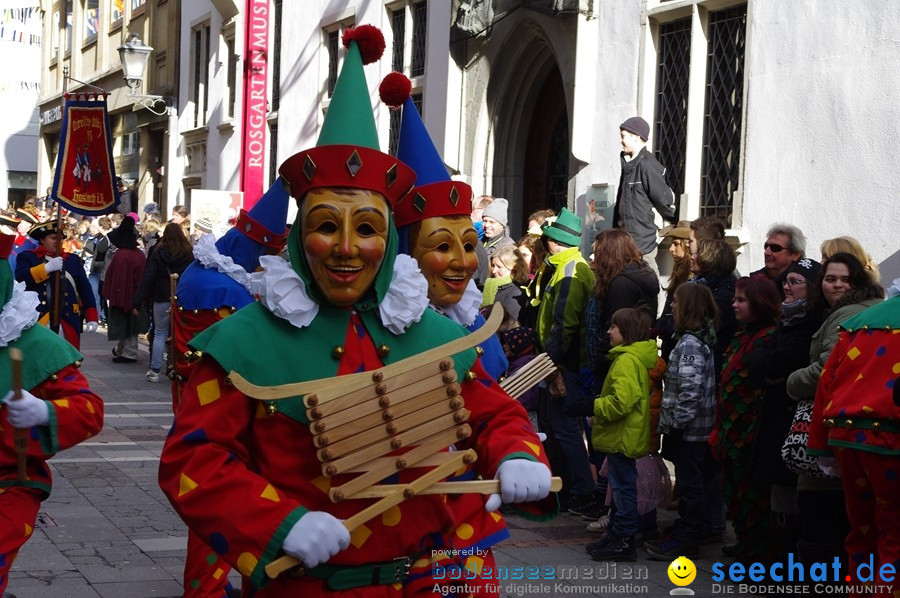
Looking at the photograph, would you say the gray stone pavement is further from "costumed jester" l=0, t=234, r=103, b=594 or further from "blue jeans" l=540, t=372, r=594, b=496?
"costumed jester" l=0, t=234, r=103, b=594

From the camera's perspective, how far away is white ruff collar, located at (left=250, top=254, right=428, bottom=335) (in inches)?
131

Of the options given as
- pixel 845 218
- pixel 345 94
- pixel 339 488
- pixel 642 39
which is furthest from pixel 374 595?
pixel 642 39

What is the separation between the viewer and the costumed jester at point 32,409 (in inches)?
174

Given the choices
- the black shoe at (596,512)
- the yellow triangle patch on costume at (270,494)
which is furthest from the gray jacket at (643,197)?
the yellow triangle patch on costume at (270,494)

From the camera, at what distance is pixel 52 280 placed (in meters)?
12.4

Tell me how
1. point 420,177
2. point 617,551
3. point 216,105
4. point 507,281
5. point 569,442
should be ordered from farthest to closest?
point 216,105 < point 507,281 < point 569,442 < point 617,551 < point 420,177

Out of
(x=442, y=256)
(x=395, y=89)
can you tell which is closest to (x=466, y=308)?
(x=442, y=256)

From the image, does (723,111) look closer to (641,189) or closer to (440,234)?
(641,189)

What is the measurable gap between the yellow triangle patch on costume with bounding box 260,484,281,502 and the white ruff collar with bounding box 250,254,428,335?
459 mm

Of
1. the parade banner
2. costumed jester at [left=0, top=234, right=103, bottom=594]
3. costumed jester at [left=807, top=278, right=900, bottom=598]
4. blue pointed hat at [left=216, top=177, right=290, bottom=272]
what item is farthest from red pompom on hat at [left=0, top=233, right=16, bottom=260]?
the parade banner

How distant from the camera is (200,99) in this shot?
2736 centimetres

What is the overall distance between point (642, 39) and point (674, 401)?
233 inches

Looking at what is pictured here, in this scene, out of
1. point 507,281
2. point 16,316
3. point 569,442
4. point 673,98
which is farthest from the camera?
point 673,98

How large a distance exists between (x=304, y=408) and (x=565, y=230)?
5925mm
